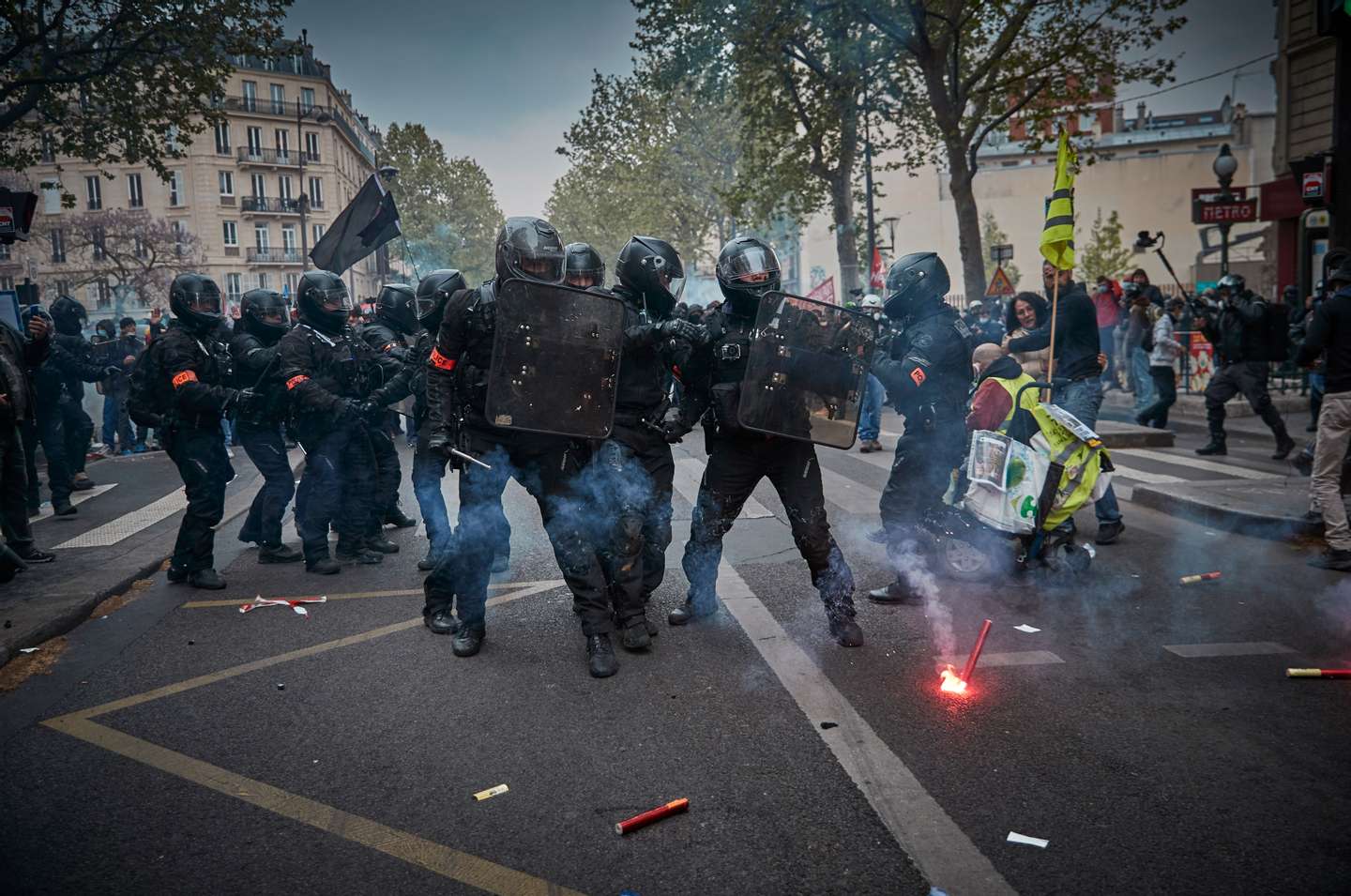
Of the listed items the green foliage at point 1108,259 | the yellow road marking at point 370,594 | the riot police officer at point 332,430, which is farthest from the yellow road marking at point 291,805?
the green foliage at point 1108,259

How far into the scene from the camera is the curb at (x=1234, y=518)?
640 cm

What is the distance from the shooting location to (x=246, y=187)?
5622 centimetres

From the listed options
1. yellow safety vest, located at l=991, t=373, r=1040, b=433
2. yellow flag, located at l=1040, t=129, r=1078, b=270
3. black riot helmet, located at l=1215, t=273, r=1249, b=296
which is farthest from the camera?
black riot helmet, located at l=1215, t=273, r=1249, b=296

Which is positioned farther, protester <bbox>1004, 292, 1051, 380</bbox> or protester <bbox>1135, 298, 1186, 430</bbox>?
protester <bbox>1135, 298, 1186, 430</bbox>

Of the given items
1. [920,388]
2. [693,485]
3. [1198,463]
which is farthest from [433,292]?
[1198,463]

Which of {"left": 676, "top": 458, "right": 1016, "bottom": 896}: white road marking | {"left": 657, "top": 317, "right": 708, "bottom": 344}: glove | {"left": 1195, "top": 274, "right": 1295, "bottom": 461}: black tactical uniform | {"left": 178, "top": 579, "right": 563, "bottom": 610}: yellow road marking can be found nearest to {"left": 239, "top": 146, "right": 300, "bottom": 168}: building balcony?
{"left": 1195, "top": 274, "right": 1295, "bottom": 461}: black tactical uniform

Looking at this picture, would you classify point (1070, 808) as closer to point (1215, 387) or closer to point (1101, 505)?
point (1101, 505)

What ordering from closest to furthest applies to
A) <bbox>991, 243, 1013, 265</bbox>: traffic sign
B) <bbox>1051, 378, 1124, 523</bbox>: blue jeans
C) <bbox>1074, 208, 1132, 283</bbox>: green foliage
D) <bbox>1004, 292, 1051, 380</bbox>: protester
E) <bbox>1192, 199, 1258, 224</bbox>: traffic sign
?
<bbox>1051, 378, 1124, 523</bbox>: blue jeans, <bbox>1004, 292, 1051, 380</bbox>: protester, <bbox>1192, 199, 1258, 224</bbox>: traffic sign, <bbox>991, 243, 1013, 265</bbox>: traffic sign, <bbox>1074, 208, 1132, 283</bbox>: green foliage

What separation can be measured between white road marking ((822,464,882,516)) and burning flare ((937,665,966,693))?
11.5ft

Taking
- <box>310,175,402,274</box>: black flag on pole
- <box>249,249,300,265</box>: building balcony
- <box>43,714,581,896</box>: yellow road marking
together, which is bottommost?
<box>43,714,581,896</box>: yellow road marking

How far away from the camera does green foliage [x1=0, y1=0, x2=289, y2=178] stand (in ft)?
40.5

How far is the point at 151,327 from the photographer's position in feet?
43.9

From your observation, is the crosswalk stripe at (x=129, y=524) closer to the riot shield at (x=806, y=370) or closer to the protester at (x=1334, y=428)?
the riot shield at (x=806, y=370)

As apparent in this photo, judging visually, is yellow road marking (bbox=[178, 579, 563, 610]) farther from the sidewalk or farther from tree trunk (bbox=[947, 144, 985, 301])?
tree trunk (bbox=[947, 144, 985, 301])
